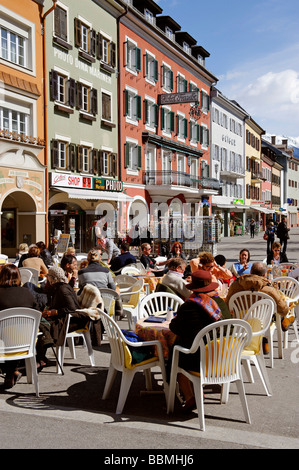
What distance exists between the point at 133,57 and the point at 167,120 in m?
6.17

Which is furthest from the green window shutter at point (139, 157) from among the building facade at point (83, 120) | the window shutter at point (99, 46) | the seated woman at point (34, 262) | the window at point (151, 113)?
the seated woman at point (34, 262)

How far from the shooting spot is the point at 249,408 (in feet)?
17.5

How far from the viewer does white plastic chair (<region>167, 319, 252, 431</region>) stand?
188 inches

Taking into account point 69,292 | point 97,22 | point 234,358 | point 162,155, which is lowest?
point 234,358

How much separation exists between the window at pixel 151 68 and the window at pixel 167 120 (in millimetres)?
2279

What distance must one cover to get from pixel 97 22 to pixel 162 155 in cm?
1055

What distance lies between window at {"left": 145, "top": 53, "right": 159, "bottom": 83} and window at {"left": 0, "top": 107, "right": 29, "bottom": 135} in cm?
1304

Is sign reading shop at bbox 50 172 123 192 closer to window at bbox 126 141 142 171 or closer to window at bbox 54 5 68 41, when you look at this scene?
window at bbox 126 141 142 171

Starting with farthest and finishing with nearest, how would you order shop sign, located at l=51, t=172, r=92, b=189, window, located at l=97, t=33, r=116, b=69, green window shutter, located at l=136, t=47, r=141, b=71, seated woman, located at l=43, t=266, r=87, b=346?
green window shutter, located at l=136, t=47, r=141, b=71, window, located at l=97, t=33, r=116, b=69, shop sign, located at l=51, t=172, r=92, b=189, seated woman, located at l=43, t=266, r=87, b=346

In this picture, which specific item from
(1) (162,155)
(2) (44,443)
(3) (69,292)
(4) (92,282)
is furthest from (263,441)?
(1) (162,155)

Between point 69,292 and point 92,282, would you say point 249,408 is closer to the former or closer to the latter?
point 69,292

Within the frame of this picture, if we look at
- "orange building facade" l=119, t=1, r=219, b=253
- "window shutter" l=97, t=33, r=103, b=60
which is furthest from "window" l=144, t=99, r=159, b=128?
"window shutter" l=97, t=33, r=103, b=60

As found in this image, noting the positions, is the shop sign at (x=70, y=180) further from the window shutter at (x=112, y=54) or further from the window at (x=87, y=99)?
the window shutter at (x=112, y=54)

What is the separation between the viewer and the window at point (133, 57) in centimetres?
2961
